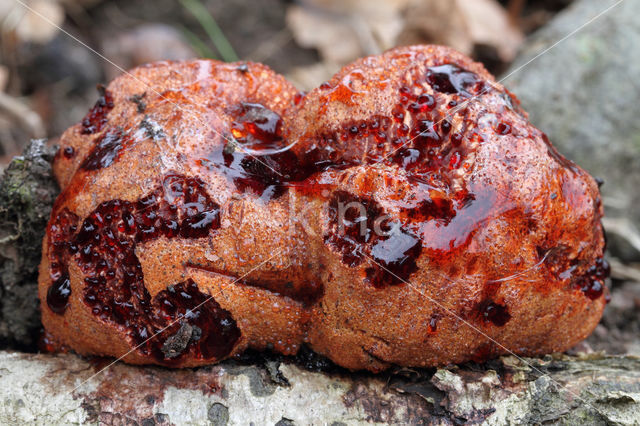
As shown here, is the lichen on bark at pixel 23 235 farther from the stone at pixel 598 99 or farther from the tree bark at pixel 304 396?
the stone at pixel 598 99

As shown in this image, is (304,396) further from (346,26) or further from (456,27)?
(346,26)

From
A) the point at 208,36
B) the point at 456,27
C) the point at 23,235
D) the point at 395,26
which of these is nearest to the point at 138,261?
the point at 23,235

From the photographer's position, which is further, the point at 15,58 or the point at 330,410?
the point at 15,58

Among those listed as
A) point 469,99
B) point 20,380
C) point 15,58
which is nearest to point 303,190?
point 469,99

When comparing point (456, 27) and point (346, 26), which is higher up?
point (456, 27)

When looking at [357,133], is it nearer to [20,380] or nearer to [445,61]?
[445,61]

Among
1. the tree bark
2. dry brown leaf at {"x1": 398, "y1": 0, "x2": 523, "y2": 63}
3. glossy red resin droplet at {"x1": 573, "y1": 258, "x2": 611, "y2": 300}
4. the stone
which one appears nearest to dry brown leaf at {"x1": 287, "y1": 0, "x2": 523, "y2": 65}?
dry brown leaf at {"x1": 398, "y1": 0, "x2": 523, "y2": 63}

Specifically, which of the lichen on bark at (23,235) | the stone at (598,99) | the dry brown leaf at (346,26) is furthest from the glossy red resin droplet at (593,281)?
the dry brown leaf at (346,26)

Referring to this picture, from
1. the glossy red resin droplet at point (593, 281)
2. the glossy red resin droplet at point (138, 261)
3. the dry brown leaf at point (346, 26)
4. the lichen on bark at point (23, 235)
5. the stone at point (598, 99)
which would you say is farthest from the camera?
the dry brown leaf at point (346, 26)
